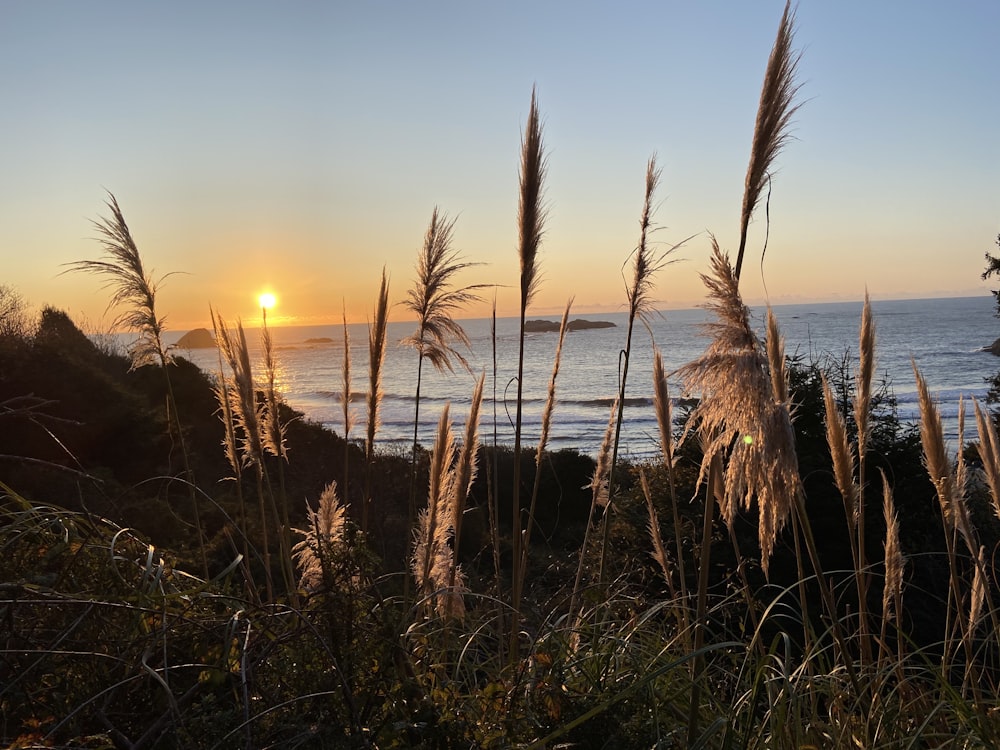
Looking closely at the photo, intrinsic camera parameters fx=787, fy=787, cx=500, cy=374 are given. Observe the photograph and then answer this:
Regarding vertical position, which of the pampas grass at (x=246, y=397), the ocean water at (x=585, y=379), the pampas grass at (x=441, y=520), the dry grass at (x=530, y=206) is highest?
the dry grass at (x=530, y=206)

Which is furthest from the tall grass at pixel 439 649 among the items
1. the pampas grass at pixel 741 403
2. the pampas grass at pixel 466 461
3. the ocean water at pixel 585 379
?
the ocean water at pixel 585 379

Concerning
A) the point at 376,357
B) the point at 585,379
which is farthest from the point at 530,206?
the point at 585,379

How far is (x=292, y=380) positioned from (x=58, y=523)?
4309cm

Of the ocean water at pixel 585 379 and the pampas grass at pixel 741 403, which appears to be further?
the ocean water at pixel 585 379

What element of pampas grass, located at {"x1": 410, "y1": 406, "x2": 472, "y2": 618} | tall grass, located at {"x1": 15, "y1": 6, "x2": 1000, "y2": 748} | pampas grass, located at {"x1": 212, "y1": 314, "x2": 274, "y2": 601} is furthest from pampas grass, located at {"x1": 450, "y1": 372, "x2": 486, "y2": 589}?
pampas grass, located at {"x1": 212, "y1": 314, "x2": 274, "y2": 601}

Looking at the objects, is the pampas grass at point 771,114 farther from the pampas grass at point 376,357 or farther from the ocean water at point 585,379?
the pampas grass at point 376,357

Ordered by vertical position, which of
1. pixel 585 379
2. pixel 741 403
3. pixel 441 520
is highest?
pixel 741 403

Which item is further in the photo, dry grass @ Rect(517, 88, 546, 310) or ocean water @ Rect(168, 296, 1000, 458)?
ocean water @ Rect(168, 296, 1000, 458)

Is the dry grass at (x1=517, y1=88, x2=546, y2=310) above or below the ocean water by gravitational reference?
above

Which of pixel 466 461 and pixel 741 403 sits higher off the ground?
pixel 741 403

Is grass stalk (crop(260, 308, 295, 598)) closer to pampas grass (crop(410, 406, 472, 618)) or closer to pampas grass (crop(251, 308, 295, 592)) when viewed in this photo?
pampas grass (crop(251, 308, 295, 592))

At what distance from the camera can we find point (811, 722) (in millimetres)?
2186

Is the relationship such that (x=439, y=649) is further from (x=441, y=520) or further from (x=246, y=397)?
(x=246, y=397)

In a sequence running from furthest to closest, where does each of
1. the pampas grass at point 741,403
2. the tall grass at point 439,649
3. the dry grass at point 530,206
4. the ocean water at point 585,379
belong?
the ocean water at point 585,379
the dry grass at point 530,206
the pampas grass at point 741,403
the tall grass at point 439,649
